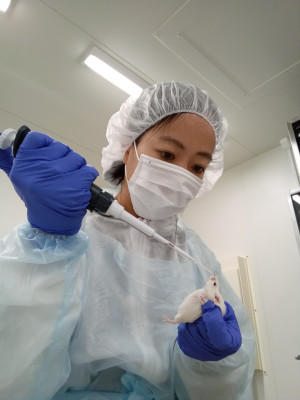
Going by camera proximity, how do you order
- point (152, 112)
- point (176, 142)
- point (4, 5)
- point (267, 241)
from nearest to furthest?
point (176, 142)
point (152, 112)
point (4, 5)
point (267, 241)

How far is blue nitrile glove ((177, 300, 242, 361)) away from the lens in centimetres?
48

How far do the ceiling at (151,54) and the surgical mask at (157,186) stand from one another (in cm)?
94

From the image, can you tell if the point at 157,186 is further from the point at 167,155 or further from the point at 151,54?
the point at 151,54

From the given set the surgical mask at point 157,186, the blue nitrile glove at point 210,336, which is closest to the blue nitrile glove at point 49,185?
the surgical mask at point 157,186

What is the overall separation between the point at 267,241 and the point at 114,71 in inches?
58.1

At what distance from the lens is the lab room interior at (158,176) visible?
0.54 m

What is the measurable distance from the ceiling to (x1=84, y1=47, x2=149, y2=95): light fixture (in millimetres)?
37

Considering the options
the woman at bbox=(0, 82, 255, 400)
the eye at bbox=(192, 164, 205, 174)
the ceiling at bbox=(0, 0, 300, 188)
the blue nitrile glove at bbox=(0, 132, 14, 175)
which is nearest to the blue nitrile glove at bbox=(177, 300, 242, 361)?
the woman at bbox=(0, 82, 255, 400)

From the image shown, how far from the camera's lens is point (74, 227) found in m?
0.58

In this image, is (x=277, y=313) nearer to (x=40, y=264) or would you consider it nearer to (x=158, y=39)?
(x=40, y=264)

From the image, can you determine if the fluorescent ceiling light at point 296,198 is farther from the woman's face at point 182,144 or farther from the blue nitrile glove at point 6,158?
the blue nitrile glove at point 6,158

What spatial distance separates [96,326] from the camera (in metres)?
0.57

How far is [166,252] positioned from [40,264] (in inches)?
14.5

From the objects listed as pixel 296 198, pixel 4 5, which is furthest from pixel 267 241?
pixel 4 5
